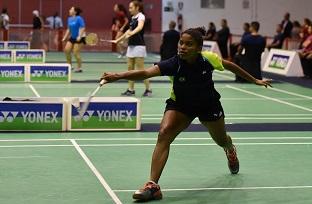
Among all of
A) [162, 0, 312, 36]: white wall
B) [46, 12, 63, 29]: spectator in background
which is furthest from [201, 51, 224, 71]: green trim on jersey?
[46, 12, 63, 29]: spectator in background

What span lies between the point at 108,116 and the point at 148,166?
285 centimetres

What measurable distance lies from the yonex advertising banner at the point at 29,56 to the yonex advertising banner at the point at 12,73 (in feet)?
15.3

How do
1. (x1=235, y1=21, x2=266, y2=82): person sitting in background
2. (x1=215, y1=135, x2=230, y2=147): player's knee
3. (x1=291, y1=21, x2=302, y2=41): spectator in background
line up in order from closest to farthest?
(x1=215, y1=135, x2=230, y2=147): player's knee
(x1=235, y1=21, x2=266, y2=82): person sitting in background
(x1=291, y1=21, x2=302, y2=41): spectator in background

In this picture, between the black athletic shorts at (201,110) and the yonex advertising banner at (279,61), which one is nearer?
the black athletic shorts at (201,110)

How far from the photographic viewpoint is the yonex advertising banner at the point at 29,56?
25.5 m

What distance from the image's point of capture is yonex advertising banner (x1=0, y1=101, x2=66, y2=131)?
11.7 metres

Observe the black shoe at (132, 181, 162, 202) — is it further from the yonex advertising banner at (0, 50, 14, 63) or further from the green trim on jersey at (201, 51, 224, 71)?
the yonex advertising banner at (0, 50, 14, 63)

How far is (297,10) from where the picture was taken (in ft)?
124

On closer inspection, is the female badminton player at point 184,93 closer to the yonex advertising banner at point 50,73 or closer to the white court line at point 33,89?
the white court line at point 33,89

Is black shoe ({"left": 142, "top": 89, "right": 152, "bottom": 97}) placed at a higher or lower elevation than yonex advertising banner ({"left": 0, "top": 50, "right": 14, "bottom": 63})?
lower

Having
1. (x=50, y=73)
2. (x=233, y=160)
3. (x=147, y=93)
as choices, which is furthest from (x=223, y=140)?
(x=50, y=73)

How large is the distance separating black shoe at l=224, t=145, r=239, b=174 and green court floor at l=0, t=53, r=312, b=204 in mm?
94

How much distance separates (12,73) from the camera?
20.8m

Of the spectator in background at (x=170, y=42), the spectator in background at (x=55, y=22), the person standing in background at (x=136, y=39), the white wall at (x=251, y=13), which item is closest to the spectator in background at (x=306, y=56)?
the spectator in background at (x=170, y=42)
